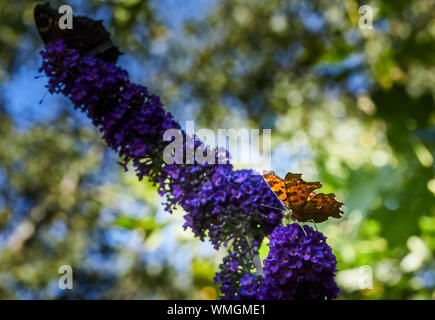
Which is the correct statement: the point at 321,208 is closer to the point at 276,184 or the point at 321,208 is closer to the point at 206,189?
the point at 276,184

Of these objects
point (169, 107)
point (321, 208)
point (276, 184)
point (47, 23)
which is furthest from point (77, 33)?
point (169, 107)

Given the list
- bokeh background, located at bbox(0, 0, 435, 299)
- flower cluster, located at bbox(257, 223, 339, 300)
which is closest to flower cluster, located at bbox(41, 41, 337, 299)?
flower cluster, located at bbox(257, 223, 339, 300)

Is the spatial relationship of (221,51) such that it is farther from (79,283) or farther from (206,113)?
(79,283)

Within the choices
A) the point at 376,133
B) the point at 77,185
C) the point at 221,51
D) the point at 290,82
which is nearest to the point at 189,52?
the point at 221,51

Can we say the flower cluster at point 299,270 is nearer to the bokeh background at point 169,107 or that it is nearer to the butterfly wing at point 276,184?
the butterfly wing at point 276,184

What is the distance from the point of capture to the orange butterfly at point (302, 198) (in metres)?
1.12

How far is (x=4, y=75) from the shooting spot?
8.05 meters

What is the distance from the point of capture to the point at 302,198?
116 centimetres

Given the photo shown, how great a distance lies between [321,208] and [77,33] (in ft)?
3.54

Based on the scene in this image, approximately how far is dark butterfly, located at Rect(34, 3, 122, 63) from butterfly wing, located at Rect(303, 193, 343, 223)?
952mm

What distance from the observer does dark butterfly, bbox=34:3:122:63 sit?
1531 mm

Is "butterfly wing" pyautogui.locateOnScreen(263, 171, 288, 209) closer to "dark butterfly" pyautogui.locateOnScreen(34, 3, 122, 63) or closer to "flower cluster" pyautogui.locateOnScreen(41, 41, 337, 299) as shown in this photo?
"flower cluster" pyautogui.locateOnScreen(41, 41, 337, 299)

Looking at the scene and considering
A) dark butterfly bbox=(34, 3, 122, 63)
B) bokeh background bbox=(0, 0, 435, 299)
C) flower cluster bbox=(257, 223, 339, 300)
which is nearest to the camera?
flower cluster bbox=(257, 223, 339, 300)

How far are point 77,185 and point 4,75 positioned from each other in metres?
2.53
